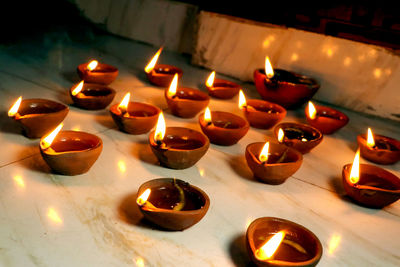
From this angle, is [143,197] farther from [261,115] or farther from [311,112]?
[311,112]

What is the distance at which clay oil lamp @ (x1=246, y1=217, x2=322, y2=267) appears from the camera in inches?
32.4

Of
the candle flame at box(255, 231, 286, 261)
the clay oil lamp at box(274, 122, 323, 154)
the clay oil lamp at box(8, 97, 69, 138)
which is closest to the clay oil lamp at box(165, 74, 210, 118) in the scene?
the clay oil lamp at box(274, 122, 323, 154)

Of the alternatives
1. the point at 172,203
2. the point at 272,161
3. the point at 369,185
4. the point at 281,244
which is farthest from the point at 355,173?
the point at 172,203

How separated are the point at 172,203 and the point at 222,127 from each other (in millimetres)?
608

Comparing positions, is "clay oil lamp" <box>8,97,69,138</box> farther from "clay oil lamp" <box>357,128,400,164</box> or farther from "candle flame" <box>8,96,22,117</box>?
"clay oil lamp" <box>357,128,400,164</box>

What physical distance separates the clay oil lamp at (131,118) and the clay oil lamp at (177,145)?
0.42 feet

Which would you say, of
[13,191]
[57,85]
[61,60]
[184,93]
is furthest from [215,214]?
[61,60]

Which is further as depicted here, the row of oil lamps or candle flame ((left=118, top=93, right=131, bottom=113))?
candle flame ((left=118, top=93, right=131, bottom=113))

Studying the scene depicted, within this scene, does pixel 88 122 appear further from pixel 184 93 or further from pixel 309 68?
pixel 309 68

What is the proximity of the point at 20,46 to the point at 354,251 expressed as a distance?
2.22 m

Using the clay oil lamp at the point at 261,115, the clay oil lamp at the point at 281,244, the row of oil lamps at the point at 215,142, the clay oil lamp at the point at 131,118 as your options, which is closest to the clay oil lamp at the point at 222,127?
the row of oil lamps at the point at 215,142

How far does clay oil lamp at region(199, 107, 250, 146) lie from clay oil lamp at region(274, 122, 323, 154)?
15cm

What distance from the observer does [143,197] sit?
935mm

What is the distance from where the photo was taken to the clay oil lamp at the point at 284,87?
1.83 metres
